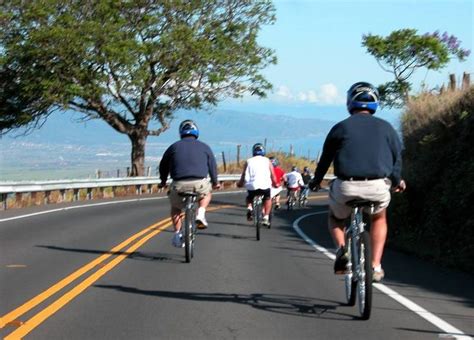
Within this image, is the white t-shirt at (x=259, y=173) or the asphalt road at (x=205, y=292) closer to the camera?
the asphalt road at (x=205, y=292)

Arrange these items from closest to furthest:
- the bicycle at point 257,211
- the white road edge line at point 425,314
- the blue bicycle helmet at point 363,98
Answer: the white road edge line at point 425,314, the blue bicycle helmet at point 363,98, the bicycle at point 257,211

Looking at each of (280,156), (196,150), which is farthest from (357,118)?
(280,156)

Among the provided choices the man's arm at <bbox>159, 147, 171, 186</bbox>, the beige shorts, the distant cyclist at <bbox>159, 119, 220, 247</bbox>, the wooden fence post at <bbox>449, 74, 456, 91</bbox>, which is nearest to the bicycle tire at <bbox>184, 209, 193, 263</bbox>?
the distant cyclist at <bbox>159, 119, 220, 247</bbox>

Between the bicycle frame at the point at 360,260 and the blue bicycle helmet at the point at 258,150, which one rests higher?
the blue bicycle helmet at the point at 258,150

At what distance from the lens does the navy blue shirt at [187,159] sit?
13.0 m

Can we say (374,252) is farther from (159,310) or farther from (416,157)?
(416,157)

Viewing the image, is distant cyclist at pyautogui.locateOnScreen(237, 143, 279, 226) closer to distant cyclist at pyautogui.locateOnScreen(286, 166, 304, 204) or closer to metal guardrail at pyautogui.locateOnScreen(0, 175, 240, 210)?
metal guardrail at pyautogui.locateOnScreen(0, 175, 240, 210)

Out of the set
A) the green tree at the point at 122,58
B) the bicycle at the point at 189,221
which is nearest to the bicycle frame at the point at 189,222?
the bicycle at the point at 189,221

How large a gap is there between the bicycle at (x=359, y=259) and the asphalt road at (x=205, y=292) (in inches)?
8.5

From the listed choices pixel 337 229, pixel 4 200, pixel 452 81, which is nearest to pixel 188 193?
pixel 337 229

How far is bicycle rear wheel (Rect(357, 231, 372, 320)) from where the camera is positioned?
26.7 feet

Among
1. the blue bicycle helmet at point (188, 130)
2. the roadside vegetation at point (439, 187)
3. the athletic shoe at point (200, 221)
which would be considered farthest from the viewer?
the roadside vegetation at point (439, 187)

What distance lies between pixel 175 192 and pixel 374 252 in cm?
504

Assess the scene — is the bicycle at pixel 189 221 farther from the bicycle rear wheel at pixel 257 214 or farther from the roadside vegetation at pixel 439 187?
the bicycle rear wheel at pixel 257 214
